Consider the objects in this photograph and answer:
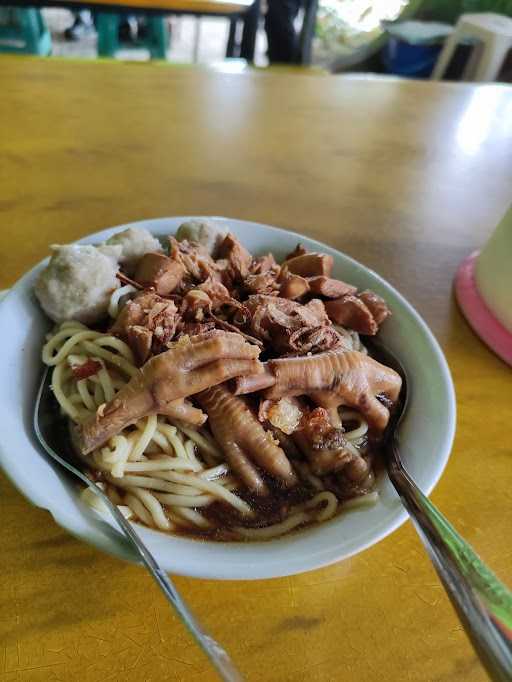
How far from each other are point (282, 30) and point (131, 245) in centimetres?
512

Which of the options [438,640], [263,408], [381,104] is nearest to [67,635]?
[263,408]

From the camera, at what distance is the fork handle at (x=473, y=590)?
62cm

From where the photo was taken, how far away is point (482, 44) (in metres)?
5.35

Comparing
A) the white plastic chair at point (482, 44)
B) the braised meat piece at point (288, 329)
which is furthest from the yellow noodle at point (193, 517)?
the white plastic chair at point (482, 44)

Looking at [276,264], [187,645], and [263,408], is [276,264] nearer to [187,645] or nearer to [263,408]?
[263,408]

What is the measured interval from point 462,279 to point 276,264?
68 centimetres

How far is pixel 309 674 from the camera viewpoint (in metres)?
0.84

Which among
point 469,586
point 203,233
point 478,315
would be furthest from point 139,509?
point 478,315

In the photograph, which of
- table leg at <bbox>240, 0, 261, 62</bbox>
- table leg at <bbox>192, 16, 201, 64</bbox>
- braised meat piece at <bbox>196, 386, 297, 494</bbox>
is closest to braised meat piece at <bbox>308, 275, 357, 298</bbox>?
braised meat piece at <bbox>196, 386, 297, 494</bbox>

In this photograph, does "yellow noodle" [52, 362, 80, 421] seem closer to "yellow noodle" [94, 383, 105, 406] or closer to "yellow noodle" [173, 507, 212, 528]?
"yellow noodle" [94, 383, 105, 406]

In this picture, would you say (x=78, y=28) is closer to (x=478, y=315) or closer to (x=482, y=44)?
(x=482, y=44)

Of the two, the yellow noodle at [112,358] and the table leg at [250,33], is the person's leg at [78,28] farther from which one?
the yellow noodle at [112,358]

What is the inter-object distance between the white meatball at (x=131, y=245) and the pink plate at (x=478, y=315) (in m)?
0.97

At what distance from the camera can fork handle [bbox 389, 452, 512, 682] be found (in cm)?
62
